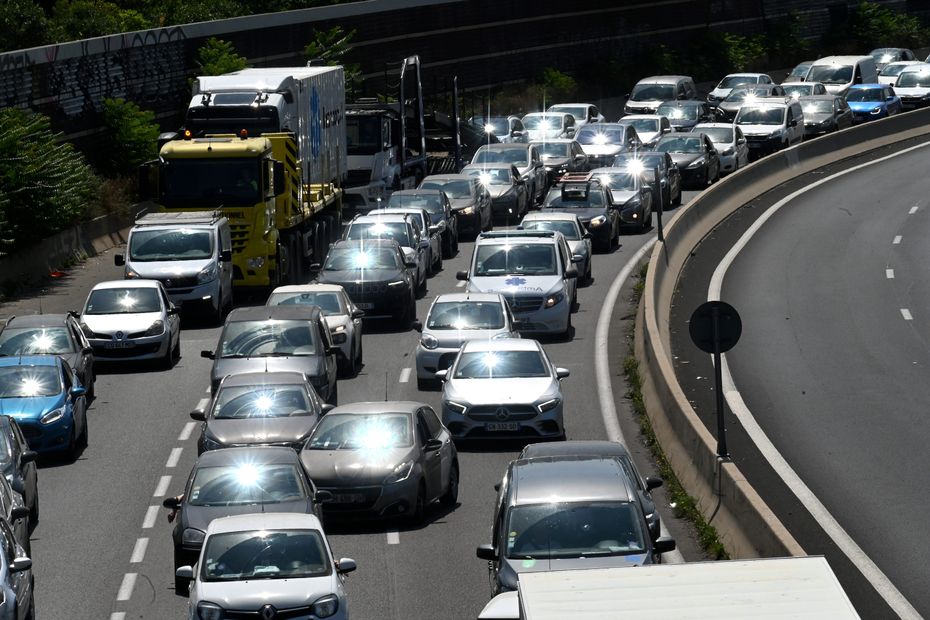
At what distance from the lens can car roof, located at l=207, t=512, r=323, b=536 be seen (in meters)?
16.4

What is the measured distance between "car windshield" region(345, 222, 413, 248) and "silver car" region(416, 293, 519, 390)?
7577 millimetres

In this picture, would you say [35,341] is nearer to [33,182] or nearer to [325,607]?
[33,182]

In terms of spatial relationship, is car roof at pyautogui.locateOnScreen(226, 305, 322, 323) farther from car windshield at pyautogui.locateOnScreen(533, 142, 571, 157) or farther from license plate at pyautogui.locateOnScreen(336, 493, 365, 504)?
car windshield at pyautogui.locateOnScreen(533, 142, 571, 157)

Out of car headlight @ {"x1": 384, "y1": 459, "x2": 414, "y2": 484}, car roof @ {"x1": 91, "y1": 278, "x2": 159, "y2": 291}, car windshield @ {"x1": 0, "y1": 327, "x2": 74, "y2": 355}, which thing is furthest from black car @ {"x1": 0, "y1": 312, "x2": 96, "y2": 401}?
car headlight @ {"x1": 384, "y1": 459, "x2": 414, "y2": 484}

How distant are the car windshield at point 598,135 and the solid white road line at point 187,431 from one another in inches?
1168

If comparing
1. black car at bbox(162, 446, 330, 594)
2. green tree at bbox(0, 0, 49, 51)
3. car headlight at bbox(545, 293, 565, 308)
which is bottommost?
car headlight at bbox(545, 293, 565, 308)

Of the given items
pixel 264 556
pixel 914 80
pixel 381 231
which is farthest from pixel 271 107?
pixel 914 80

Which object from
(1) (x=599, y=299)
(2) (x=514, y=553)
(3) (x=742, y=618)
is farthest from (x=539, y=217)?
(3) (x=742, y=618)

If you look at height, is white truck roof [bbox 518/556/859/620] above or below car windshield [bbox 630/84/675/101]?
above

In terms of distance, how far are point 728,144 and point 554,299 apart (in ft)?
72.2

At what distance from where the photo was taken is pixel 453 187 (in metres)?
45.0

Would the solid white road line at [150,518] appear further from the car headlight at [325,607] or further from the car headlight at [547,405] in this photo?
the car headlight at [325,607]

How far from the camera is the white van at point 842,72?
69.2 meters

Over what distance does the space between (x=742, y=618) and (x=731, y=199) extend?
39007mm
